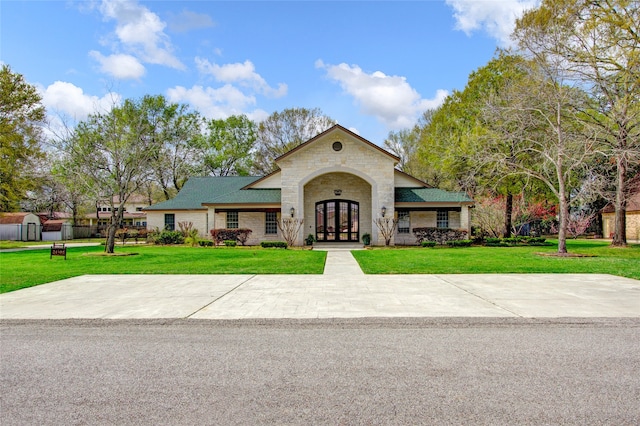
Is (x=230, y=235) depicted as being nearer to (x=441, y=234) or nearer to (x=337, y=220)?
(x=337, y=220)

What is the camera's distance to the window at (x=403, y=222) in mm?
25328

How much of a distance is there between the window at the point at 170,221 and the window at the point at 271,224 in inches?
305

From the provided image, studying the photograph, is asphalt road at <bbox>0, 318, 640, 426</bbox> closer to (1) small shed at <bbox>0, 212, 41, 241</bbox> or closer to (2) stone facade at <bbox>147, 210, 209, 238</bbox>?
(2) stone facade at <bbox>147, 210, 209, 238</bbox>

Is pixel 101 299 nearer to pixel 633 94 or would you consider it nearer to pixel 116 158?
pixel 116 158

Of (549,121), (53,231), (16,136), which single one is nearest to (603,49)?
(549,121)

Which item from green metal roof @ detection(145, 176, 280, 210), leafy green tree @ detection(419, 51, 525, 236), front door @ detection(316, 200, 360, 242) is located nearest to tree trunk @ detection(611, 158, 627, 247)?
leafy green tree @ detection(419, 51, 525, 236)

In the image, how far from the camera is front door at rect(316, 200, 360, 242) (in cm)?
2580

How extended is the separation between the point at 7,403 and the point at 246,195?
2240 centimetres

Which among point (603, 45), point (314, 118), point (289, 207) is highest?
point (314, 118)

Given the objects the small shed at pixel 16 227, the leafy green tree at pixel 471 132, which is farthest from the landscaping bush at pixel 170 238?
the leafy green tree at pixel 471 132

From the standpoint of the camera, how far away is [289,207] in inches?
936

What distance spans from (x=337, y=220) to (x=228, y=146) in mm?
22668

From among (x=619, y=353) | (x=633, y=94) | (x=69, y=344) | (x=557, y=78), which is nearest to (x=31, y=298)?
(x=69, y=344)

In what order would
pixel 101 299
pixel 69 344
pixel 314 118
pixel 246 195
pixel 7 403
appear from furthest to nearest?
pixel 314 118 → pixel 246 195 → pixel 101 299 → pixel 69 344 → pixel 7 403
